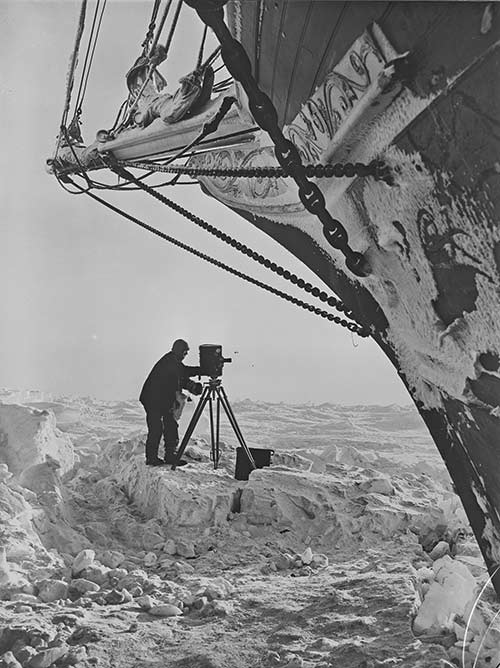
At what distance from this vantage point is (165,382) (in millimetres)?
5070

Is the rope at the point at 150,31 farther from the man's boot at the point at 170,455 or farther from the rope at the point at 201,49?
the man's boot at the point at 170,455

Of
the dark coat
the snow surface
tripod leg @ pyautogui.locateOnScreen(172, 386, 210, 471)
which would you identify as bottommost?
the snow surface

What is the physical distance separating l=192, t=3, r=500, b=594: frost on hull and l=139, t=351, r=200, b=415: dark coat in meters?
3.22

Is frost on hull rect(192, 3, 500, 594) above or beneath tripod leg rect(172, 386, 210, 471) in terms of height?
above

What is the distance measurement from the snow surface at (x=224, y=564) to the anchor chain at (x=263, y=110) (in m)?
1.70

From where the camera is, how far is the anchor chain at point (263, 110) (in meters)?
1.46

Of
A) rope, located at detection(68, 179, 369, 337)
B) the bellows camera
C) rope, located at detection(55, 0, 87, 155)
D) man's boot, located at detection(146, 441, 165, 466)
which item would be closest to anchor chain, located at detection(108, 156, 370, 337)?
rope, located at detection(68, 179, 369, 337)

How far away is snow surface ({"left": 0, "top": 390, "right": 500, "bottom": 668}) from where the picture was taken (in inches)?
93.8

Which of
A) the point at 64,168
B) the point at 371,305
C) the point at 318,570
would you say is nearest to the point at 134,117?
the point at 64,168

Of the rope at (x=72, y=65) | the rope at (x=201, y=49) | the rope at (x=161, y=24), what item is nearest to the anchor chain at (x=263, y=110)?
the rope at (x=201, y=49)

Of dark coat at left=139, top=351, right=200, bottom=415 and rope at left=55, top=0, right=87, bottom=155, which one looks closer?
rope at left=55, top=0, right=87, bottom=155

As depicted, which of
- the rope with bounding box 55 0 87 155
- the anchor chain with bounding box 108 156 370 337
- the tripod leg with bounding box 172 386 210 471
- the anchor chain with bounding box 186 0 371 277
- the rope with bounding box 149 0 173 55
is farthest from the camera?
the tripod leg with bounding box 172 386 210 471

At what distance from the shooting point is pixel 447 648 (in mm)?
2342

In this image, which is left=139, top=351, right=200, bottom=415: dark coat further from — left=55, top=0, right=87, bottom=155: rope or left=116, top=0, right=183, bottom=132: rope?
left=116, top=0, right=183, bottom=132: rope
